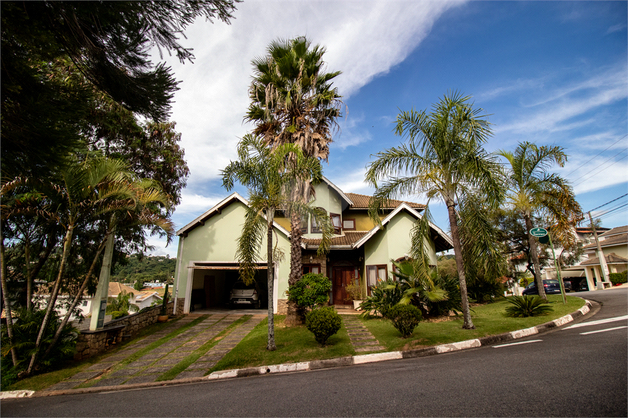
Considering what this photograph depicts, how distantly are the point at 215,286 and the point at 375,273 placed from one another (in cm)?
1090

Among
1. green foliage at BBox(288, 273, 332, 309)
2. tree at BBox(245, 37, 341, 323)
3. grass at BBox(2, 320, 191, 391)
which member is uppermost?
tree at BBox(245, 37, 341, 323)

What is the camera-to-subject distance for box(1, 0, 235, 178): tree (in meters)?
4.92

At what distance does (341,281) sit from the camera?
17.2 metres

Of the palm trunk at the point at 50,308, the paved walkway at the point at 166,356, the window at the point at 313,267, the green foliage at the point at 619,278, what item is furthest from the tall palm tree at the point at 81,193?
the green foliage at the point at 619,278

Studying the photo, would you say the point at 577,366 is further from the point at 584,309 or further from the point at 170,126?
the point at 170,126

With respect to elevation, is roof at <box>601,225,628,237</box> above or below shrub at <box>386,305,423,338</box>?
above

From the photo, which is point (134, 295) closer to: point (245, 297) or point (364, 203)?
point (245, 297)

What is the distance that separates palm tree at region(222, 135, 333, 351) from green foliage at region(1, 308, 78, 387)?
5.21 meters

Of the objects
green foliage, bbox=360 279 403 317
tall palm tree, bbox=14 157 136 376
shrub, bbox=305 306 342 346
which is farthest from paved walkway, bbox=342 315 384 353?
tall palm tree, bbox=14 157 136 376

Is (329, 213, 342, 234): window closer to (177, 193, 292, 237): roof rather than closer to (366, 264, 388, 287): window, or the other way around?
(366, 264, 388, 287): window

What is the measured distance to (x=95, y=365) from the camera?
8406 mm

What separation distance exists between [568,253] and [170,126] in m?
35.8

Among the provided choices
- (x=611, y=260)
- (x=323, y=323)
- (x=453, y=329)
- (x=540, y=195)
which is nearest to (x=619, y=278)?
(x=611, y=260)

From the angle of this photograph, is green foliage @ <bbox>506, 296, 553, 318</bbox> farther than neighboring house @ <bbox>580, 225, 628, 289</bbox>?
No
